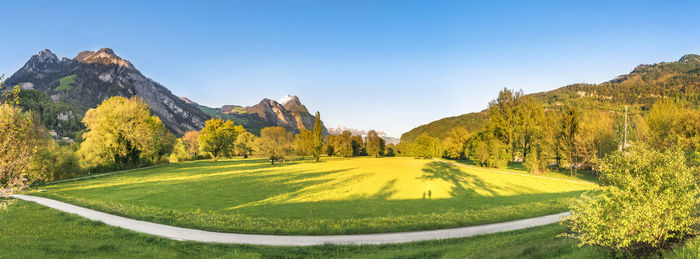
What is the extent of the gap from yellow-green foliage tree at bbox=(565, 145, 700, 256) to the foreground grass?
1162 mm

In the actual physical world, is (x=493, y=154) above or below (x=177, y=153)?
below

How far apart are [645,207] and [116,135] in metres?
60.2

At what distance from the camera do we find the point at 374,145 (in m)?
120

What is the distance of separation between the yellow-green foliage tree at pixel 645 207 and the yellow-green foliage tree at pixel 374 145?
111 m

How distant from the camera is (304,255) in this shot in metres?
10.7

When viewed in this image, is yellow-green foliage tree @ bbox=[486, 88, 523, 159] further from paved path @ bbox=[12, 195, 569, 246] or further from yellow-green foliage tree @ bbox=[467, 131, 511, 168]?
paved path @ bbox=[12, 195, 569, 246]

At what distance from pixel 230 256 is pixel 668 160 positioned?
13449mm

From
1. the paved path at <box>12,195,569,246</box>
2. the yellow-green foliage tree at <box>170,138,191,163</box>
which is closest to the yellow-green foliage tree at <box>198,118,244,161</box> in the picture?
the yellow-green foliage tree at <box>170,138,191,163</box>

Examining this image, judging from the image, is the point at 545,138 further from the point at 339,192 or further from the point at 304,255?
the point at 304,255

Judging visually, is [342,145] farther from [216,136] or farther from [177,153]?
[177,153]

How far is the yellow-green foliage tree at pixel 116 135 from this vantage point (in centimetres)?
4309

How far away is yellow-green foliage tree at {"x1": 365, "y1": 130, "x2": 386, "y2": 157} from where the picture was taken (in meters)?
118

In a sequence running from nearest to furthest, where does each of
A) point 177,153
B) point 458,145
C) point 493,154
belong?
point 493,154 < point 177,153 < point 458,145

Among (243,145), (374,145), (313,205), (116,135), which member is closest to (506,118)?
(313,205)
